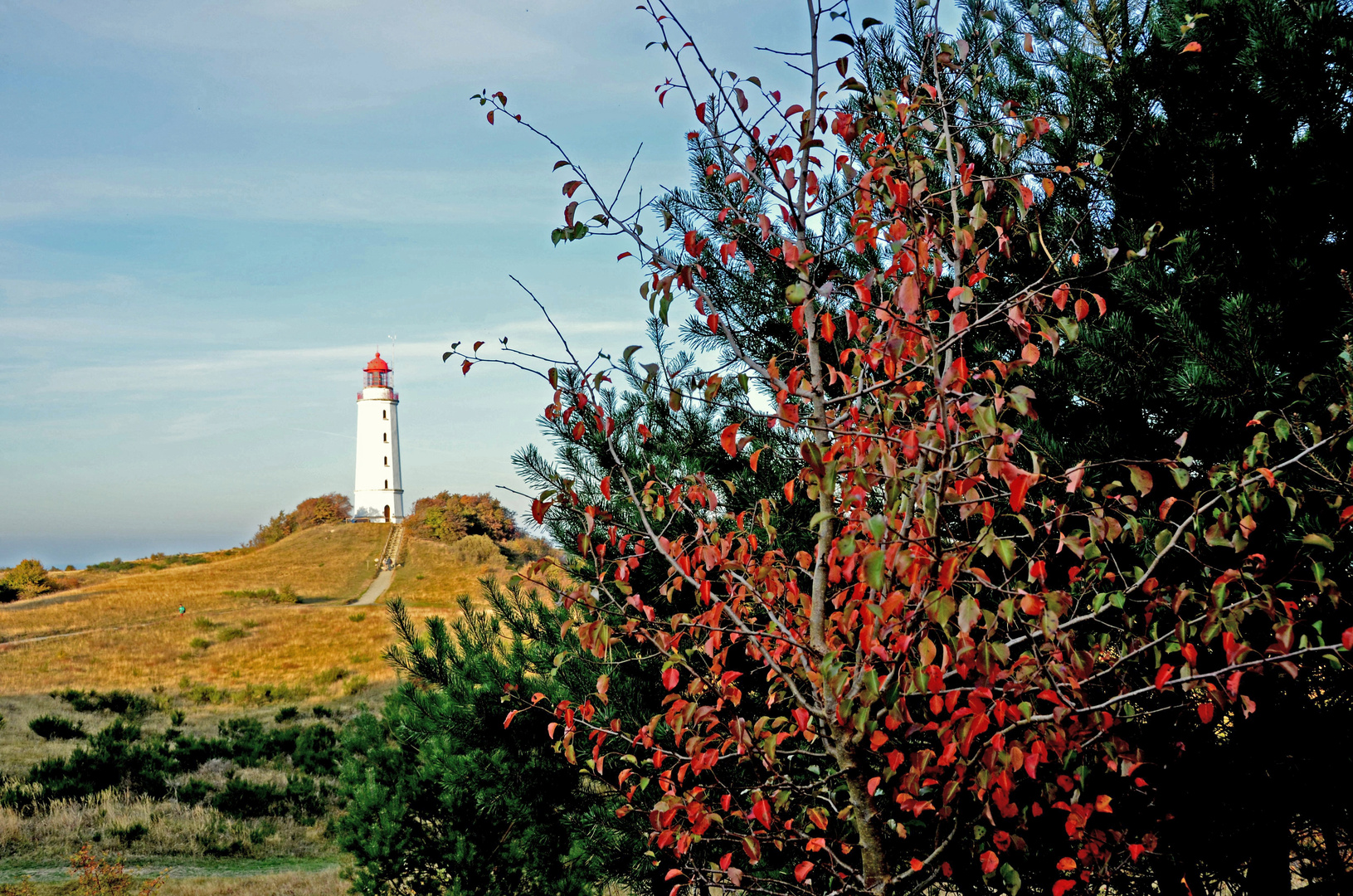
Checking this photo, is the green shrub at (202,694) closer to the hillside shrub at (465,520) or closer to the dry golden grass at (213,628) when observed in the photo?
the dry golden grass at (213,628)

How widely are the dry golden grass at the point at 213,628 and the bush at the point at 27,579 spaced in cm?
159

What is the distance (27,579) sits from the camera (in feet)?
117

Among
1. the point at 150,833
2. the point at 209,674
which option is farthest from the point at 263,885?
the point at 209,674

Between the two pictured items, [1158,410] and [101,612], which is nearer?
[1158,410]

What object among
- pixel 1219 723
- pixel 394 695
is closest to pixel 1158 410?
pixel 1219 723

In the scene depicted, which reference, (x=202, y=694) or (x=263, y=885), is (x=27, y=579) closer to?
(x=202, y=694)

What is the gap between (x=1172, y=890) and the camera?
3521mm

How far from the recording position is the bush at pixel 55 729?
42.1ft

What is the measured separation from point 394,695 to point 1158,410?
213 inches

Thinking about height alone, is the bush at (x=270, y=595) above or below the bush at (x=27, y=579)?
below

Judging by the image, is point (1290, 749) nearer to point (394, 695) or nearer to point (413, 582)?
point (394, 695)

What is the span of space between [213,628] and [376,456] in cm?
2887

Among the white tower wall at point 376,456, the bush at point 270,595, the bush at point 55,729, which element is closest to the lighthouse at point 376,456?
the white tower wall at point 376,456

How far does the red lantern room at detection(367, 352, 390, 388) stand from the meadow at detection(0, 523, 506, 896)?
1124 centimetres
